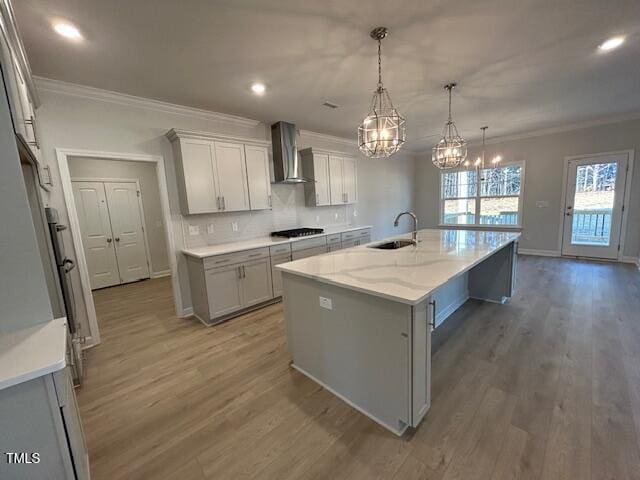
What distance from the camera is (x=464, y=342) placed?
8.48 ft

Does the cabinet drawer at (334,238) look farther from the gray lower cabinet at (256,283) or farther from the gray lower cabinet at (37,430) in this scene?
the gray lower cabinet at (37,430)

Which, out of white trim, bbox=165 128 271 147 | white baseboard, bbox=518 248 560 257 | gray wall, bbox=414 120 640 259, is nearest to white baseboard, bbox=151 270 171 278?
white trim, bbox=165 128 271 147

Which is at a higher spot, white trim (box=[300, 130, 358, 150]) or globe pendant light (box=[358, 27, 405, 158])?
white trim (box=[300, 130, 358, 150])

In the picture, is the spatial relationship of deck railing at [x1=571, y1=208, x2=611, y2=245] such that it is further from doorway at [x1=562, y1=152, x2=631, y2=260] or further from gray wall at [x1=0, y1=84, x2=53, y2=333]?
gray wall at [x1=0, y1=84, x2=53, y2=333]

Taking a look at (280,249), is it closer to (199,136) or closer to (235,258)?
(235,258)

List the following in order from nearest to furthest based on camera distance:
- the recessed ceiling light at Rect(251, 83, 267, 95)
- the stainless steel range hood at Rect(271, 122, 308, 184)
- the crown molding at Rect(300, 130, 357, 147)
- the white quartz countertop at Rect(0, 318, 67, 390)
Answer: the white quartz countertop at Rect(0, 318, 67, 390)
the recessed ceiling light at Rect(251, 83, 267, 95)
the stainless steel range hood at Rect(271, 122, 308, 184)
the crown molding at Rect(300, 130, 357, 147)

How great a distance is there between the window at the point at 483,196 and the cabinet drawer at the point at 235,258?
5545 millimetres

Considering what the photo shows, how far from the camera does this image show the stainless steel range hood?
409 centimetres

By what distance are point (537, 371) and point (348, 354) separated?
1.58 metres

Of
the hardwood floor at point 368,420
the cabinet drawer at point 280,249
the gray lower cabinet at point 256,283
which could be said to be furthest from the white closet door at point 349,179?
the hardwood floor at point 368,420

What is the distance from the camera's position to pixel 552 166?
216 inches

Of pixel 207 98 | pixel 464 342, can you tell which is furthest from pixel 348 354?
pixel 207 98

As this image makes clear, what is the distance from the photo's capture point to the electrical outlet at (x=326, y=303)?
1.89 m

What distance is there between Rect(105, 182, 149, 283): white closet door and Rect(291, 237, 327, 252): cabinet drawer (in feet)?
11.6
